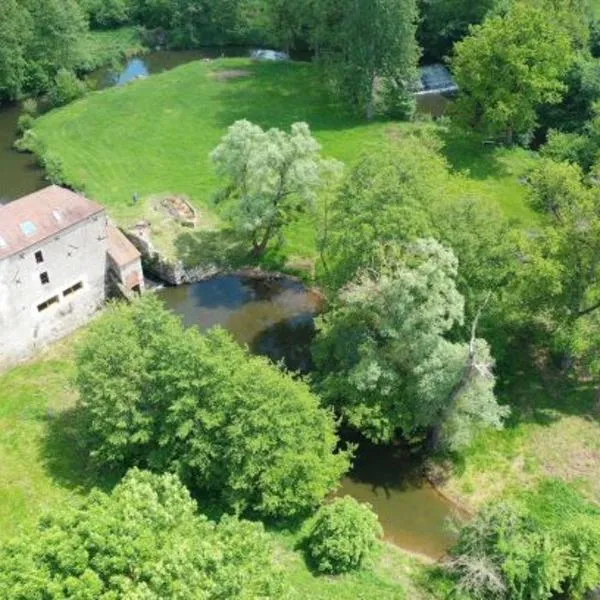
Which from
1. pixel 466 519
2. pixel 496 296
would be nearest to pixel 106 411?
pixel 466 519

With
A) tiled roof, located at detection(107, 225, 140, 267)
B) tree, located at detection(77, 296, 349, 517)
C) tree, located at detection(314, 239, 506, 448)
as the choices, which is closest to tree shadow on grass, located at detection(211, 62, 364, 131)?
tiled roof, located at detection(107, 225, 140, 267)

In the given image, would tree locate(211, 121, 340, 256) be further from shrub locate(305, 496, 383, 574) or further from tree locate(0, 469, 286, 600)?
tree locate(0, 469, 286, 600)

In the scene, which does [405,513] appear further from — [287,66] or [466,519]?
[287,66]

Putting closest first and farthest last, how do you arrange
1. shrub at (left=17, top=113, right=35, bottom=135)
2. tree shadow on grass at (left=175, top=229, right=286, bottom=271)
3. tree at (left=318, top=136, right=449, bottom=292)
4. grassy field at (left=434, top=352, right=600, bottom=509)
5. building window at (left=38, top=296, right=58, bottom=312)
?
grassy field at (left=434, top=352, right=600, bottom=509), tree at (left=318, top=136, right=449, bottom=292), building window at (left=38, top=296, right=58, bottom=312), tree shadow on grass at (left=175, top=229, right=286, bottom=271), shrub at (left=17, top=113, right=35, bottom=135)

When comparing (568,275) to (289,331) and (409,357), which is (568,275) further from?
(289,331)

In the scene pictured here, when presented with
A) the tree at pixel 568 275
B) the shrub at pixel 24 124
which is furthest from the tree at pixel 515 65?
the shrub at pixel 24 124

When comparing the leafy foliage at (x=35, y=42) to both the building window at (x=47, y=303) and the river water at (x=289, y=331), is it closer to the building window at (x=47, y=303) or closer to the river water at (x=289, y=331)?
the river water at (x=289, y=331)
